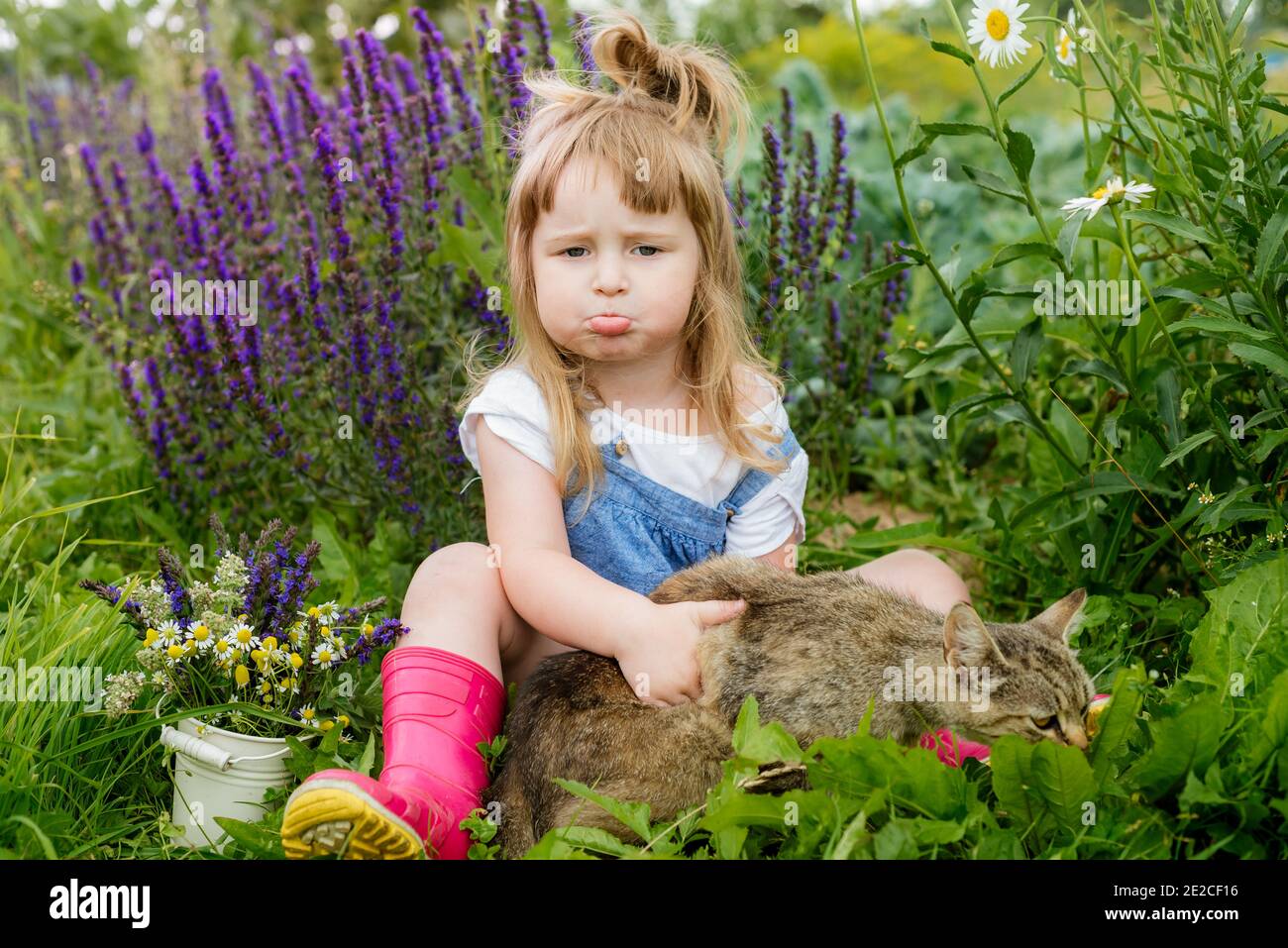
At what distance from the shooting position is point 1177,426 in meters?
2.50

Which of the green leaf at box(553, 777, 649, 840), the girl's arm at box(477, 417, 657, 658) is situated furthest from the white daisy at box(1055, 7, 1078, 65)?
the green leaf at box(553, 777, 649, 840)

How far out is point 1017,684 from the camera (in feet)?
6.70

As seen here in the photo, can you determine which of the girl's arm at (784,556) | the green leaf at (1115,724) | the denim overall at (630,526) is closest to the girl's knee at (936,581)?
the girl's arm at (784,556)

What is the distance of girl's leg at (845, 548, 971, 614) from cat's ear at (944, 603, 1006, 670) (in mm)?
530

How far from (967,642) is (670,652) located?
568mm

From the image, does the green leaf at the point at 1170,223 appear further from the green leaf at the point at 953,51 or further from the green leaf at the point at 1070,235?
the green leaf at the point at 953,51

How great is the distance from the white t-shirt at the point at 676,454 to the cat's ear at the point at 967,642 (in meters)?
0.82

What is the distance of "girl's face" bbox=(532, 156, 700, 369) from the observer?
97.3 inches

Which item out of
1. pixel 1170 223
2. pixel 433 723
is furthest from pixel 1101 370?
pixel 433 723

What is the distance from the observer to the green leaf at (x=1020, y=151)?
2.25 meters

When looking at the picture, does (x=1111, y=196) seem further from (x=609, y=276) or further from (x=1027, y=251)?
(x=609, y=276)

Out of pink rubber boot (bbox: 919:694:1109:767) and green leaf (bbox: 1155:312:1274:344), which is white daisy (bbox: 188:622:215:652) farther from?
green leaf (bbox: 1155:312:1274:344)

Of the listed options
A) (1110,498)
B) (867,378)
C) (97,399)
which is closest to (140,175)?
(97,399)
